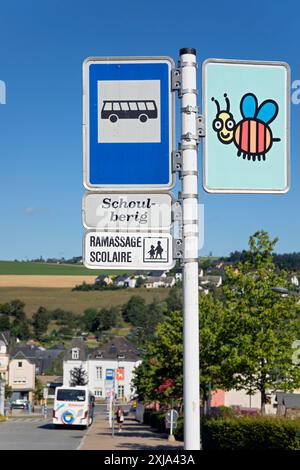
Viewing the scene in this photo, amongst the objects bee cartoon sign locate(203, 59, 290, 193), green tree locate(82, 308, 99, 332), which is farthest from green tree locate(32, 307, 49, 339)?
bee cartoon sign locate(203, 59, 290, 193)

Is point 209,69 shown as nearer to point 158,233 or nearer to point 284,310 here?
point 158,233

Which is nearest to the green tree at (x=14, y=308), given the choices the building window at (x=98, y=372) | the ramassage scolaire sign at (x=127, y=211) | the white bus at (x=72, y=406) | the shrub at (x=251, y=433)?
the building window at (x=98, y=372)

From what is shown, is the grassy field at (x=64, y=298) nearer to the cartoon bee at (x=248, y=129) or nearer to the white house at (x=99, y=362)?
the white house at (x=99, y=362)

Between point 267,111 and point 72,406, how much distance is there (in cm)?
4110

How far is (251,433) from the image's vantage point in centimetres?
2188

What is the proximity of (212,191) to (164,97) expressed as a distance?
0.67m

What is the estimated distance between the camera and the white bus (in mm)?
43219

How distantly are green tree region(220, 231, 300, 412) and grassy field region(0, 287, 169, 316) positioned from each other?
11611 centimetres

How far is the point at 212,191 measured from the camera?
201 inches

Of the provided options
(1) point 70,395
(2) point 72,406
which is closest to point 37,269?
(1) point 70,395

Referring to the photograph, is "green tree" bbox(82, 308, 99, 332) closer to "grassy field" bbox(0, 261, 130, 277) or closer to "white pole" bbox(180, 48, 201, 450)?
"grassy field" bbox(0, 261, 130, 277)

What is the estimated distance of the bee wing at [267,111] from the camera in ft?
16.9

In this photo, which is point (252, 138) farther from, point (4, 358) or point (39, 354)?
point (39, 354)

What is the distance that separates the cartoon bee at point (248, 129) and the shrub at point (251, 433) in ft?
52.3
